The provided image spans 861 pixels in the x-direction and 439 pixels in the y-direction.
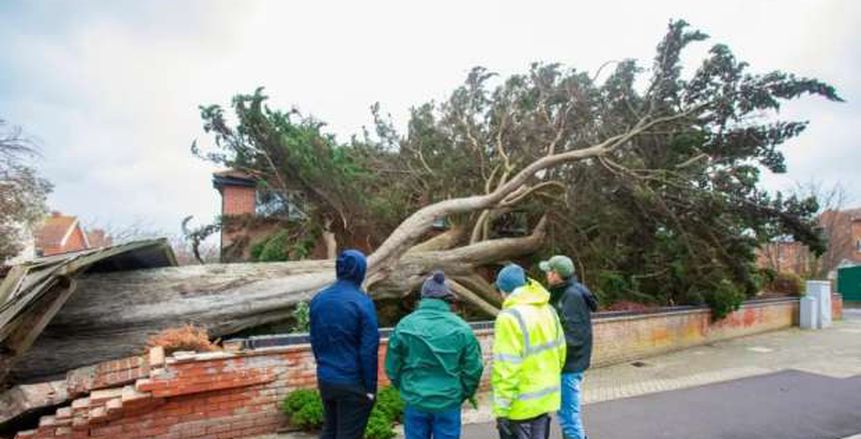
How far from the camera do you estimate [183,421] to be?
6145mm

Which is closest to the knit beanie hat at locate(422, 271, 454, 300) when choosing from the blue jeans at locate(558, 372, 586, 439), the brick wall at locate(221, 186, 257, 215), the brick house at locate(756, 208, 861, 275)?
the blue jeans at locate(558, 372, 586, 439)

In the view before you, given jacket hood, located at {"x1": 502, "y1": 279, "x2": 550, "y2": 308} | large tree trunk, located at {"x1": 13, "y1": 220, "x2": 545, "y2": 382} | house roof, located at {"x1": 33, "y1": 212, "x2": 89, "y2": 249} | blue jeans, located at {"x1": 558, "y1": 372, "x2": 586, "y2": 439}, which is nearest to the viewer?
jacket hood, located at {"x1": 502, "y1": 279, "x2": 550, "y2": 308}

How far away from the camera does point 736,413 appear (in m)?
7.15

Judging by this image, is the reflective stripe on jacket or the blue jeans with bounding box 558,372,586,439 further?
the blue jeans with bounding box 558,372,586,439

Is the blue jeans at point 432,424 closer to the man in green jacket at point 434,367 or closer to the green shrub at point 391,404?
the man in green jacket at point 434,367

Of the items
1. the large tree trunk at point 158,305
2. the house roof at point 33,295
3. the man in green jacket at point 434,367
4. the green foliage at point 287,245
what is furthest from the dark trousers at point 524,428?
the green foliage at point 287,245

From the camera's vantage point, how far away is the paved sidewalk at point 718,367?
28.0 ft

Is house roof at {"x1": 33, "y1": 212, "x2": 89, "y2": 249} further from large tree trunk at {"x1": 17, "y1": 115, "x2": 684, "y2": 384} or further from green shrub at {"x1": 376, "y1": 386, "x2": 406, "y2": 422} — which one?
green shrub at {"x1": 376, "y1": 386, "x2": 406, "y2": 422}

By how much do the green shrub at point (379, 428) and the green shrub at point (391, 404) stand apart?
185mm

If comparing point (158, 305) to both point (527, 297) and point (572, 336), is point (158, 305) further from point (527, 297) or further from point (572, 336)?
point (527, 297)

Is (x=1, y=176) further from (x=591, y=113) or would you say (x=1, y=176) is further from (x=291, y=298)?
(x=591, y=113)

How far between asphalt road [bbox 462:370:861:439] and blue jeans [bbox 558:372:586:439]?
3.98ft

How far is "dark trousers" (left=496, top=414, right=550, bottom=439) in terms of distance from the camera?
3.95 m

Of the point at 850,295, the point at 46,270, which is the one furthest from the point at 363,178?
the point at 850,295
